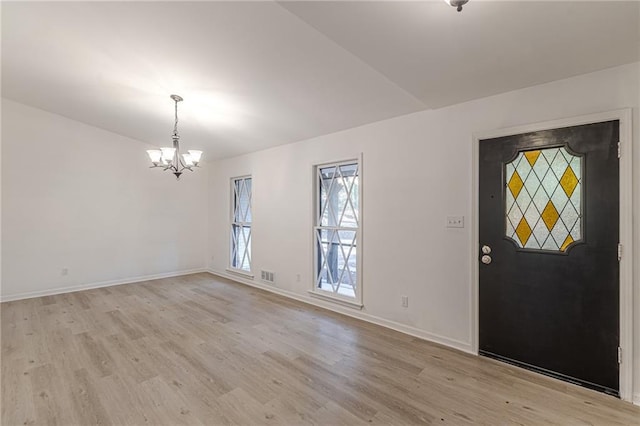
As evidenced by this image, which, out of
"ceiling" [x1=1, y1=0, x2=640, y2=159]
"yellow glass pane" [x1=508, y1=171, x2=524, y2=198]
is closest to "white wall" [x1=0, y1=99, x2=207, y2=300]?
"ceiling" [x1=1, y1=0, x2=640, y2=159]

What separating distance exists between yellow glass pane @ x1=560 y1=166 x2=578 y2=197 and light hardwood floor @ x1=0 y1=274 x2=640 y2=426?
5.02 ft

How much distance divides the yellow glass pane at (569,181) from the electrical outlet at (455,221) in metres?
0.81

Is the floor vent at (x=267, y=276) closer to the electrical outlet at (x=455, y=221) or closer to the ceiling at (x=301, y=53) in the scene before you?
the ceiling at (x=301, y=53)

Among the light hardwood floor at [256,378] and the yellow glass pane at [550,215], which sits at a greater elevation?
the yellow glass pane at [550,215]

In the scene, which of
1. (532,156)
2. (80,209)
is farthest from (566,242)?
(80,209)

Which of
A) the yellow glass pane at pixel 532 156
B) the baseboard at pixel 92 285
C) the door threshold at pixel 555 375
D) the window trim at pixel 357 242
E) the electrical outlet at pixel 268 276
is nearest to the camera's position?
the door threshold at pixel 555 375

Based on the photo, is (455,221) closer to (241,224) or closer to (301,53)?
(301,53)

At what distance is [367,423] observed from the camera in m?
1.80

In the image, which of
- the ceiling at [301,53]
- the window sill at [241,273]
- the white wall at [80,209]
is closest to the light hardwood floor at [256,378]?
the white wall at [80,209]

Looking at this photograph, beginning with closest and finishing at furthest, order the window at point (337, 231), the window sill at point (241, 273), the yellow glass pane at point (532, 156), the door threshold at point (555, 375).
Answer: the door threshold at point (555, 375)
the yellow glass pane at point (532, 156)
the window at point (337, 231)
the window sill at point (241, 273)

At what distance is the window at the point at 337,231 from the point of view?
3.79 m

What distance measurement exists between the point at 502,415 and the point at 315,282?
8.67ft

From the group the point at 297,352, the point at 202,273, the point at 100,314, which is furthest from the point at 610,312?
the point at 202,273

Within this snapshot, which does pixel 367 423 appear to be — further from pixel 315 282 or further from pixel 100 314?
pixel 100 314
